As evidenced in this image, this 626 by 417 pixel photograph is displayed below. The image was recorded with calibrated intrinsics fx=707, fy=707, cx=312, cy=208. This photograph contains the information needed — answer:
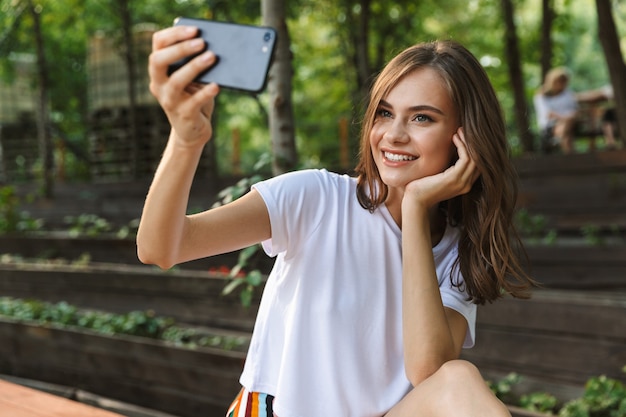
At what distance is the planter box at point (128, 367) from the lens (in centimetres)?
302

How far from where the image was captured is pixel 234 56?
102 centimetres

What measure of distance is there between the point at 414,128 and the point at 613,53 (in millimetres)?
3725

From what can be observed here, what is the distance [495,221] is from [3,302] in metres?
3.82

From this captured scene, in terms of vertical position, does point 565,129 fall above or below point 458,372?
above

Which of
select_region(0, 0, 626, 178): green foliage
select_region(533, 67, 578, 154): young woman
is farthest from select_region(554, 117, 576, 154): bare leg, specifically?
select_region(0, 0, 626, 178): green foliage

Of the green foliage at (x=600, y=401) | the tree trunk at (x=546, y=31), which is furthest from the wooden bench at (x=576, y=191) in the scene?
the tree trunk at (x=546, y=31)

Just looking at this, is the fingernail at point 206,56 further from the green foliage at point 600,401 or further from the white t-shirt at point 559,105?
the white t-shirt at point 559,105

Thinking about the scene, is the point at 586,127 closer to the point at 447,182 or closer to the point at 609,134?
the point at 609,134

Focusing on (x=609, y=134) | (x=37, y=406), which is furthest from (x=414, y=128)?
(x=609, y=134)

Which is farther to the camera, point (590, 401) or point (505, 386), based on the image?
point (505, 386)

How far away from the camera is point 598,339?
2.80m

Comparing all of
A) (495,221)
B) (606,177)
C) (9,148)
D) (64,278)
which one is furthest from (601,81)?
(495,221)

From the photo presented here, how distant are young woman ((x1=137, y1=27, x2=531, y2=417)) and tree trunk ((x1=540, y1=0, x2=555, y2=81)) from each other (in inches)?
224

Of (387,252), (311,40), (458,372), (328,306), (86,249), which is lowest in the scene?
(86,249)
